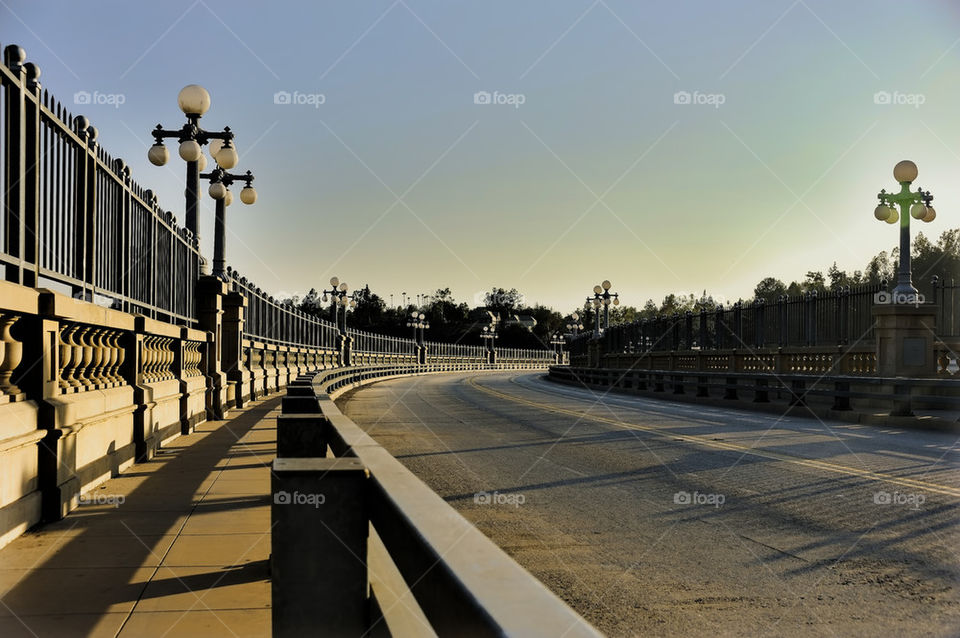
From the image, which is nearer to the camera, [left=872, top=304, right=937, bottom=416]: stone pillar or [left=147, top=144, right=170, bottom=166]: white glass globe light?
[left=147, top=144, right=170, bottom=166]: white glass globe light

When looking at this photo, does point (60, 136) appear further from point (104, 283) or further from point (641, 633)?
point (641, 633)

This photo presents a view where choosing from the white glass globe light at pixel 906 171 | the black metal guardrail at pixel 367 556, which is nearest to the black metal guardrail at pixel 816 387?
the white glass globe light at pixel 906 171

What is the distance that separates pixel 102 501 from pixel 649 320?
36546mm

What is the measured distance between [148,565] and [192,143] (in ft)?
39.2

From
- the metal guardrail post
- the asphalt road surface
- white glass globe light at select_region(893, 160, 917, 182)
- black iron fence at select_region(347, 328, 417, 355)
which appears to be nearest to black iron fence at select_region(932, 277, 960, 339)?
white glass globe light at select_region(893, 160, 917, 182)

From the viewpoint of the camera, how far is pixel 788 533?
7523 mm

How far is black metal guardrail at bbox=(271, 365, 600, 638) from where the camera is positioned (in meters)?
1.99

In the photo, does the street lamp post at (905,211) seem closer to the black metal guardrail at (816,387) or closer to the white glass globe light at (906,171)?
the white glass globe light at (906,171)

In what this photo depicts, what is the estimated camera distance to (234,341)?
67.6 ft

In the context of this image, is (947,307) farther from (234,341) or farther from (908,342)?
(234,341)

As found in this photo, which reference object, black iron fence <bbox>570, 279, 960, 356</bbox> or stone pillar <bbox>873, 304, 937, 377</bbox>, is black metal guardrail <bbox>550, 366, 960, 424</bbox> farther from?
black iron fence <bbox>570, 279, 960, 356</bbox>

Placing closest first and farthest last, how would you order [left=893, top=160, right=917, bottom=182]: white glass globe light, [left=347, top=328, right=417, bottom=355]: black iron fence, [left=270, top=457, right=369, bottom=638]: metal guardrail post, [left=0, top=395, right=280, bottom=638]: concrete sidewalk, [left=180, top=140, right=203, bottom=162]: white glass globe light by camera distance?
[left=270, top=457, right=369, bottom=638]: metal guardrail post → [left=0, top=395, right=280, bottom=638]: concrete sidewalk → [left=180, top=140, right=203, bottom=162]: white glass globe light → [left=893, top=160, right=917, bottom=182]: white glass globe light → [left=347, top=328, right=417, bottom=355]: black iron fence

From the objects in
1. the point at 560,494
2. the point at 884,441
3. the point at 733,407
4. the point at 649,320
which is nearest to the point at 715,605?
the point at 560,494

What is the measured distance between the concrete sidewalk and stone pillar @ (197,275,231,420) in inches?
315
